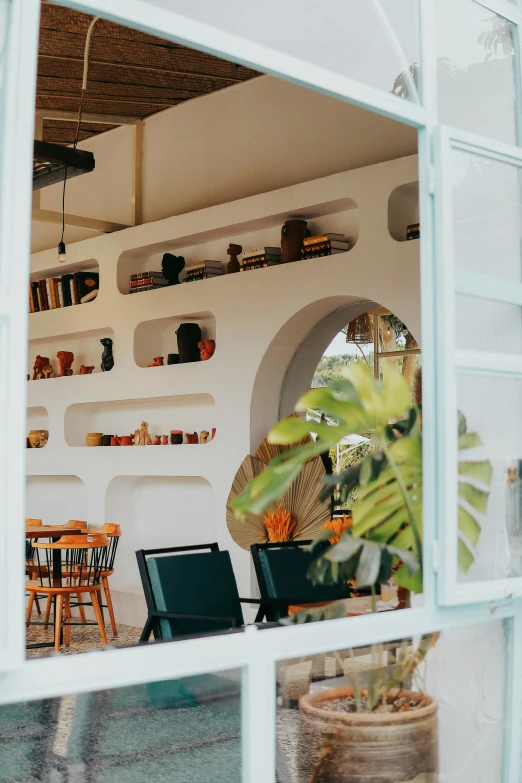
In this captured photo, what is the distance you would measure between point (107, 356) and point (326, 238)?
2775 mm

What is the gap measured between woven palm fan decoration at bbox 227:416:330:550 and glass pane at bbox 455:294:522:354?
369 centimetres

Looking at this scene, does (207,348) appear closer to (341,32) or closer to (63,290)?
(63,290)

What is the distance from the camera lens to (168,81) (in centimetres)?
729

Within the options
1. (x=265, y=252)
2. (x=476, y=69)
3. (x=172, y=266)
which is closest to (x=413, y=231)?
(x=265, y=252)

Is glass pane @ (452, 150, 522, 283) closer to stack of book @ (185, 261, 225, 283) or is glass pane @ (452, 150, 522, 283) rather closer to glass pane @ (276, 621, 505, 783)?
glass pane @ (276, 621, 505, 783)

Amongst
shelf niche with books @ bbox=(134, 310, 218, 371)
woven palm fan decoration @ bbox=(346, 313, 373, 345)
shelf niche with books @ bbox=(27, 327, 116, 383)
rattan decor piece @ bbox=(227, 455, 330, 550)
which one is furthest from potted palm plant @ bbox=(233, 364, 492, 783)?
woven palm fan decoration @ bbox=(346, 313, 373, 345)

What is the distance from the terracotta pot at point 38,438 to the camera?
930 cm

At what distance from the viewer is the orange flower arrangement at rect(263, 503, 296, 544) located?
22.2 ft

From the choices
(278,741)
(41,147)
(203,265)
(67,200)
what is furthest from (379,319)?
(278,741)

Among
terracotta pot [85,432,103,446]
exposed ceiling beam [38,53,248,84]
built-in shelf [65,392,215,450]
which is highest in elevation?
exposed ceiling beam [38,53,248,84]

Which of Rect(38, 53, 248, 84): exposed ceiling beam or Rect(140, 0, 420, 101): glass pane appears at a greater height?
Rect(38, 53, 248, 84): exposed ceiling beam

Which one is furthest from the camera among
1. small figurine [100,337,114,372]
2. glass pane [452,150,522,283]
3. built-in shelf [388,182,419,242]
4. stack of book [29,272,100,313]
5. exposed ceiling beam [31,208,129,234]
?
stack of book [29,272,100,313]

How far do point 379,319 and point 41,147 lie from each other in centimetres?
470

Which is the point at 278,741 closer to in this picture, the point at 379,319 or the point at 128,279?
the point at 128,279
